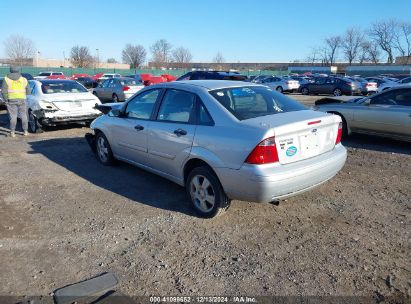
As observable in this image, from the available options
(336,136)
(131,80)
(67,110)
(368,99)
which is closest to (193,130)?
(336,136)

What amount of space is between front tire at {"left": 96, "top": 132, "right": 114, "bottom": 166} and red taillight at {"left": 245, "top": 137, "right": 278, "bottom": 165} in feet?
11.2

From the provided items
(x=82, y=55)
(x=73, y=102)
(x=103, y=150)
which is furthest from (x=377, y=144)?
(x=82, y=55)

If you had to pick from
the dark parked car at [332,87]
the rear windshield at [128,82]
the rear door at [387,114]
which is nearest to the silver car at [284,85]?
the dark parked car at [332,87]

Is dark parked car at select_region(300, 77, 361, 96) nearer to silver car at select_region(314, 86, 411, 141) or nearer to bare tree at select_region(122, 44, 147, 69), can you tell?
silver car at select_region(314, 86, 411, 141)

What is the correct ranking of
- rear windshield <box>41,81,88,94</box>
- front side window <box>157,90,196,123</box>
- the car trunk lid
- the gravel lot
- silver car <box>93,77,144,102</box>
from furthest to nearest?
silver car <box>93,77,144,102</box> → rear windshield <box>41,81,88,94</box> → the car trunk lid → front side window <box>157,90,196,123</box> → the gravel lot

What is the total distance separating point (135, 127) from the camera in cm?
553

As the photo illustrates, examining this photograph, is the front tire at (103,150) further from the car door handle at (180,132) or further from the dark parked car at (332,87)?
the dark parked car at (332,87)

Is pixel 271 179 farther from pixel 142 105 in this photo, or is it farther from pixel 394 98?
pixel 394 98

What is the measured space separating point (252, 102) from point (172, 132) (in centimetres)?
107

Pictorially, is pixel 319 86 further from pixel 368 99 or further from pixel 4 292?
pixel 4 292

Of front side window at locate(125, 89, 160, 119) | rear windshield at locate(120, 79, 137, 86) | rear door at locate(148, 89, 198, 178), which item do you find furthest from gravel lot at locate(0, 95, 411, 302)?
rear windshield at locate(120, 79, 137, 86)

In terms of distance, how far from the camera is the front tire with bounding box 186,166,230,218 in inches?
167

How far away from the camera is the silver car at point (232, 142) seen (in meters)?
3.87

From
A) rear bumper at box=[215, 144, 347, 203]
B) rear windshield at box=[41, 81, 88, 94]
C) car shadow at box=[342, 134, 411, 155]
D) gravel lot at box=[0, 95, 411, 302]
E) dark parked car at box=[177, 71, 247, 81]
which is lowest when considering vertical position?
gravel lot at box=[0, 95, 411, 302]
